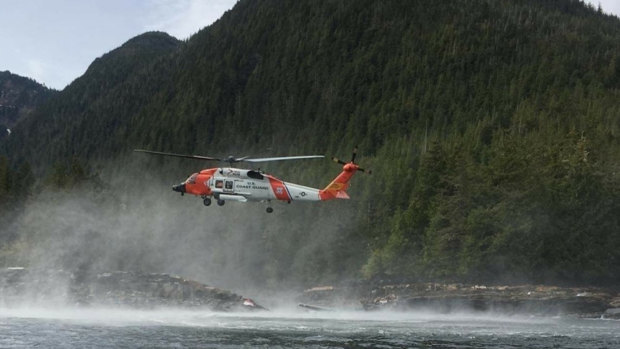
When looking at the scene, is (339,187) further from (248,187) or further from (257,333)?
(257,333)

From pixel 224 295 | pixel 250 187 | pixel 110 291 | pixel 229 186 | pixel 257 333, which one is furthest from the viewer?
Answer: pixel 224 295

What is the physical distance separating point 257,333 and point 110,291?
1247 inches

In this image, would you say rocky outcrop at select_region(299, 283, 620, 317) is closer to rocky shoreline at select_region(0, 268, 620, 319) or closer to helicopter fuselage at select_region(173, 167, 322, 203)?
rocky shoreline at select_region(0, 268, 620, 319)

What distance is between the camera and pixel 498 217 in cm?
9656

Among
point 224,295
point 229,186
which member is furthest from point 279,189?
point 224,295

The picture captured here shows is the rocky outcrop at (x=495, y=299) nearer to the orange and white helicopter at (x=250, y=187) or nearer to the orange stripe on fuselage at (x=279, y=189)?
the orange and white helicopter at (x=250, y=187)

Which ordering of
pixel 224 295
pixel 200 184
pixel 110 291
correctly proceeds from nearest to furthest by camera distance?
pixel 200 184, pixel 110 291, pixel 224 295

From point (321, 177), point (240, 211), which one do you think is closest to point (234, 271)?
point (240, 211)

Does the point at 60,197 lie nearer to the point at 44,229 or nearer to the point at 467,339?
the point at 44,229

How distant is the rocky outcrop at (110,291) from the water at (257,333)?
22.2 ft

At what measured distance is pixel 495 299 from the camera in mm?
92125

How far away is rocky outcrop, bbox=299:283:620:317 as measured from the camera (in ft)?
293

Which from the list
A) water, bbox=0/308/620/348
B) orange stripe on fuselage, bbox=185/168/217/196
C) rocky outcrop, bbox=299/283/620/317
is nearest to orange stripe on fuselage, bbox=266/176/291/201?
orange stripe on fuselage, bbox=185/168/217/196

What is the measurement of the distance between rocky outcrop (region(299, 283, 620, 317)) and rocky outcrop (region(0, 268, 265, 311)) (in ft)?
75.8
